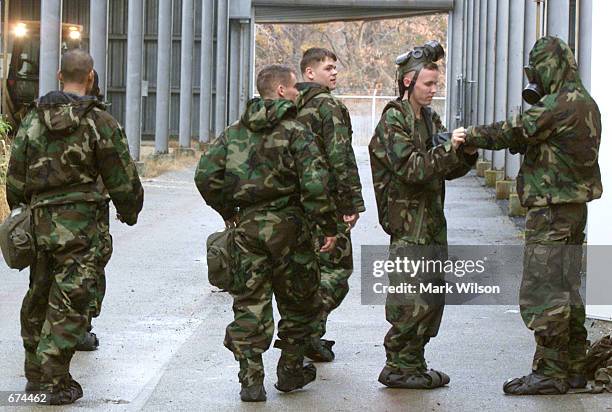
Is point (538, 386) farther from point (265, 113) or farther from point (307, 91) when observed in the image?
point (307, 91)

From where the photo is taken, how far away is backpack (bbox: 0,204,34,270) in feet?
24.7

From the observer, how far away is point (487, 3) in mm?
31188

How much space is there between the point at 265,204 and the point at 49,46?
14.7m

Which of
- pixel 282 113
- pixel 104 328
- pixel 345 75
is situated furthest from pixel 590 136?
pixel 345 75

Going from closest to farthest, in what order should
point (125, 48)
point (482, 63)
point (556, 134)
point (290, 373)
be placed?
1. point (556, 134)
2. point (290, 373)
3. point (482, 63)
4. point (125, 48)

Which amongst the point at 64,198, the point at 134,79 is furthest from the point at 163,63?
the point at 64,198

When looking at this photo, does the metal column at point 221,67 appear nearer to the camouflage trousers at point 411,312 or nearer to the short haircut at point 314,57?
the short haircut at point 314,57

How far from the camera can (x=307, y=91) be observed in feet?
29.2

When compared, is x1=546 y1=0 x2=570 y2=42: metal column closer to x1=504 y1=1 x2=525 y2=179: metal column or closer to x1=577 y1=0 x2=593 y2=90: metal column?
x1=577 y1=0 x2=593 y2=90: metal column

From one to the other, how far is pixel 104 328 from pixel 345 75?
6545cm

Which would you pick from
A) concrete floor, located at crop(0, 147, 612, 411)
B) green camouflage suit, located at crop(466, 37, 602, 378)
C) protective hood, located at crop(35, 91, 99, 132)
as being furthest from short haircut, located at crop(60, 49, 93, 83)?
green camouflage suit, located at crop(466, 37, 602, 378)

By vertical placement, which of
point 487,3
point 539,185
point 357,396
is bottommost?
point 357,396

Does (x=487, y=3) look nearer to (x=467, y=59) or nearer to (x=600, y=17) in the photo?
(x=467, y=59)

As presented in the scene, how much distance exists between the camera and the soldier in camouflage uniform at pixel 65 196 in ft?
24.7
